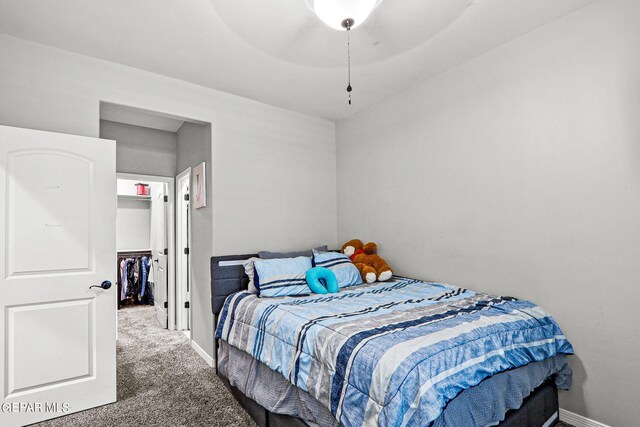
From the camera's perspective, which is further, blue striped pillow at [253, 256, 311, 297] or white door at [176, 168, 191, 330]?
white door at [176, 168, 191, 330]

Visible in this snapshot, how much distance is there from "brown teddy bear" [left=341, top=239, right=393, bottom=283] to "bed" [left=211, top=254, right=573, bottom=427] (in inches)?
18.2

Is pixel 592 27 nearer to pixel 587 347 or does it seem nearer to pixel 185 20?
pixel 587 347

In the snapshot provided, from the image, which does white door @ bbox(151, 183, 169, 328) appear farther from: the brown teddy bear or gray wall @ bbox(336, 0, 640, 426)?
gray wall @ bbox(336, 0, 640, 426)

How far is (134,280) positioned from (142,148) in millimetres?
2686

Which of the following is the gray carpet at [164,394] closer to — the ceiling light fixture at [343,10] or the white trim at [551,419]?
the white trim at [551,419]

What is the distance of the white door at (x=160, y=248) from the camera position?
14.3 ft

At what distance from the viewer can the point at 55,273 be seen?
2.34 meters

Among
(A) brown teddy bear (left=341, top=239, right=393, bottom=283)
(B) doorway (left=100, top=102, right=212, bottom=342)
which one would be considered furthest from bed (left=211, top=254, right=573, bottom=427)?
(B) doorway (left=100, top=102, right=212, bottom=342)

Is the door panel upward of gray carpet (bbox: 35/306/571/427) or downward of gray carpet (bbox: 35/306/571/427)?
upward

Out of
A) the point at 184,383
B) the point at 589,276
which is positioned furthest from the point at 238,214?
the point at 589,276

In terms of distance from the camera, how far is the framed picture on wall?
327 cm

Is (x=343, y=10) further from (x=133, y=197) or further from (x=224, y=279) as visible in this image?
(x=133, y=197)

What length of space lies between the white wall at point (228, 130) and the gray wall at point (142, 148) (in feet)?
4.46

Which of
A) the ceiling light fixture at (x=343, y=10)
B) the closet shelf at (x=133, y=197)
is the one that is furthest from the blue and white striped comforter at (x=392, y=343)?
the closet shelf at (x=133, y=197)
